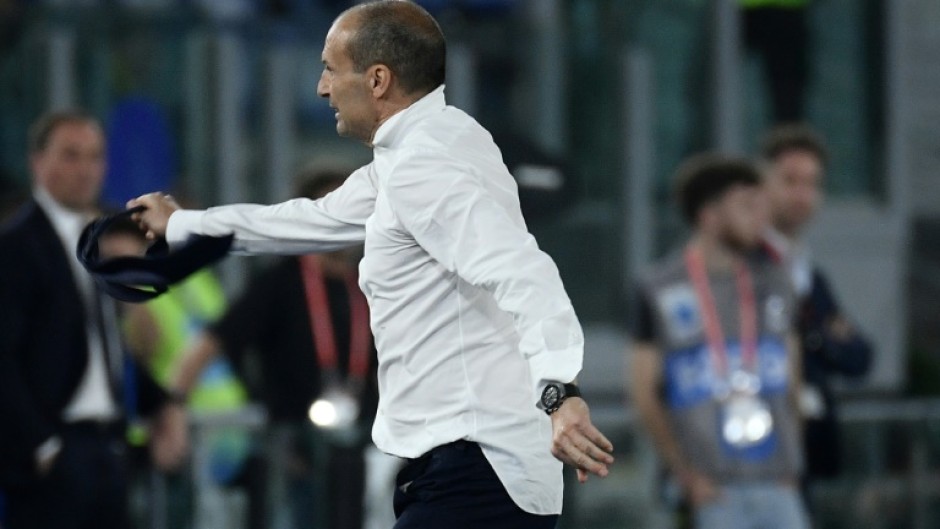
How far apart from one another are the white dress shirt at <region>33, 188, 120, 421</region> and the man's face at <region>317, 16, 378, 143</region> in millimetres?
2773

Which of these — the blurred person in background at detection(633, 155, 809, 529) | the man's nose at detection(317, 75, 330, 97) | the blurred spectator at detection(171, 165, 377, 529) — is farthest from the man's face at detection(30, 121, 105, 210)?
the man's nose at detection(317, 75, 330, 97)

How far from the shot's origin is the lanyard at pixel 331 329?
8062 mm

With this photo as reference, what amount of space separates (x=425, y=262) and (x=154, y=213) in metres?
0.66

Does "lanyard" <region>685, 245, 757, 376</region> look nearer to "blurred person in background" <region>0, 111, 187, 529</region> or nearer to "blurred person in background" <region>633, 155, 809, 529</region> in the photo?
"blurred person in background" <region>633, 155, 809, 529</region>

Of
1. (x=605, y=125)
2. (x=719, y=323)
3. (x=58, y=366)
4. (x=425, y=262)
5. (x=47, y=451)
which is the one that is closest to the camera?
(x=425, y=262)

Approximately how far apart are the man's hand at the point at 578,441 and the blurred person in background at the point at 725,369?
3471mm

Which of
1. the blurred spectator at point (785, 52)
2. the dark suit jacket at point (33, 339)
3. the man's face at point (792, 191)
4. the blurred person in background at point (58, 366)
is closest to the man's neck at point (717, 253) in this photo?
the man's face at point (792, 191)

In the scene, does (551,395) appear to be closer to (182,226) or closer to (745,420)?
(182,226)

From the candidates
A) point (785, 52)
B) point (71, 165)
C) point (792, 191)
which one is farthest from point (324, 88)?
point (785, 52)

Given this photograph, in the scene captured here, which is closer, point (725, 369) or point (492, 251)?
point (492, 251)

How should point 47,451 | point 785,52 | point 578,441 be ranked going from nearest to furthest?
point 578,441, point 47,451, point 785,52

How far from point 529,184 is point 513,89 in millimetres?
5407

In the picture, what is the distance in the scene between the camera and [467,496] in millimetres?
4734

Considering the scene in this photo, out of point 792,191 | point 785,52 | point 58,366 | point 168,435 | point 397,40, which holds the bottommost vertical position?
point 168,435
